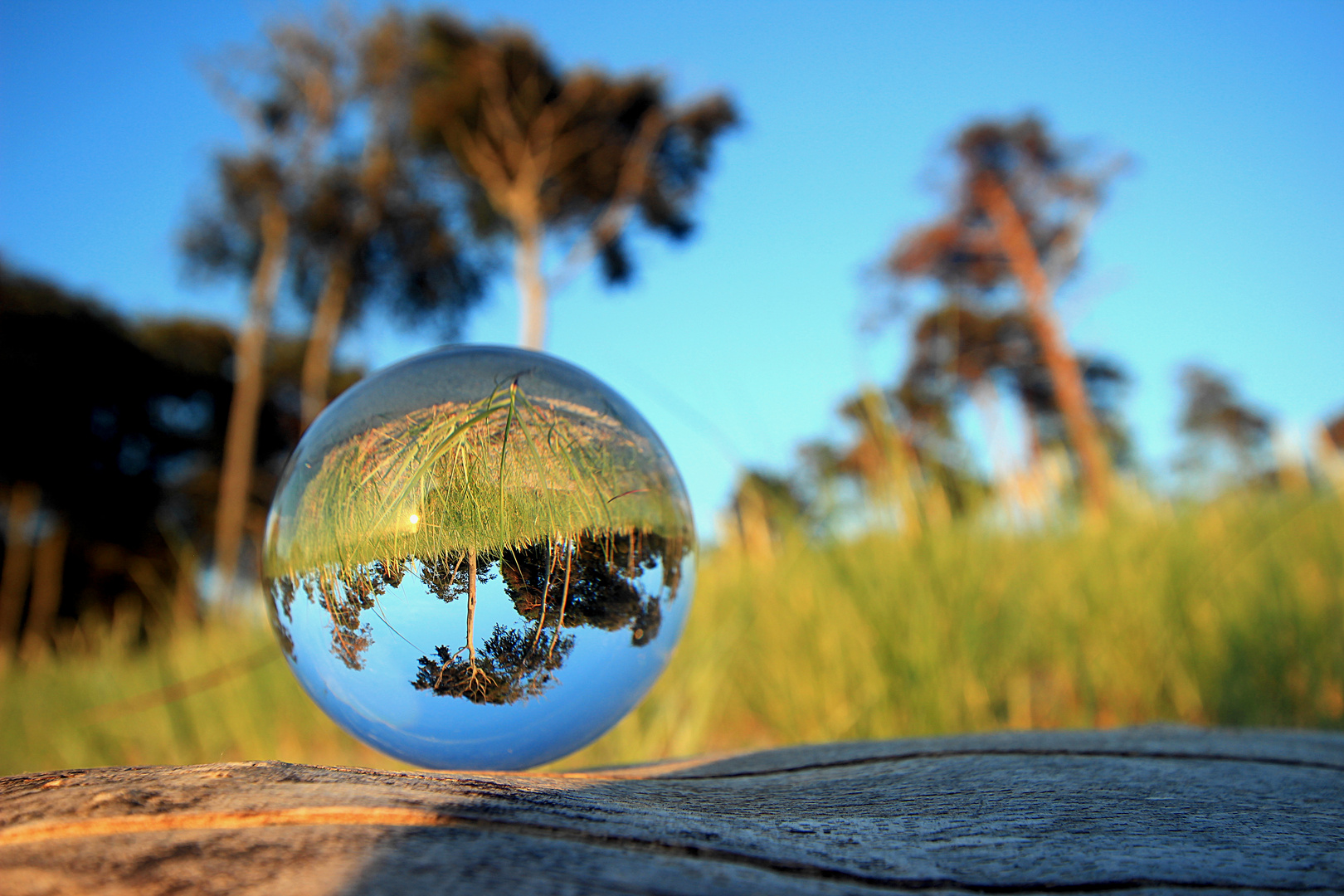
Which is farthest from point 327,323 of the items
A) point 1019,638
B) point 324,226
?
point 1019,638

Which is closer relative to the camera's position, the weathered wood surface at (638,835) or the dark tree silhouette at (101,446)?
the weathered wood surface at (638,835)

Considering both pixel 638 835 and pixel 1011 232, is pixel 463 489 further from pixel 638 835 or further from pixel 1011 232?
pixel 1011 232

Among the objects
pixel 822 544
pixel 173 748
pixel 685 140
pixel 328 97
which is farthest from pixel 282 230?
pixel 822 544

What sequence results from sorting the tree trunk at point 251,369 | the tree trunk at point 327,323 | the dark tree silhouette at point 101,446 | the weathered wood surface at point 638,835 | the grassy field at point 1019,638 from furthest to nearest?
the dark tree silhouette at point 101,446 → the tree trunk at point 327,323 → the tree trunk at point 251,369 → the grassy field at point 1019,638 → the weathered wood surface at point 638,835

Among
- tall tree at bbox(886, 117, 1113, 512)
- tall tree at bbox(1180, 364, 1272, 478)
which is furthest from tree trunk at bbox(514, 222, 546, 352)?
tall tree at bbox(1180, 364, 1272, 478)

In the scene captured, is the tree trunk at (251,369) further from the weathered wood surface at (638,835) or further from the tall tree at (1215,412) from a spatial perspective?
the tall tree at (1215,412)

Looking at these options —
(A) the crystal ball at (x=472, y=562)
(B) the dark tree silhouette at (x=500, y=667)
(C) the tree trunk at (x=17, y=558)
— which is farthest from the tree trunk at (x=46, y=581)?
(B) the dark tree silhouette at (x=500, y=667)
